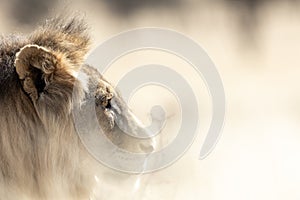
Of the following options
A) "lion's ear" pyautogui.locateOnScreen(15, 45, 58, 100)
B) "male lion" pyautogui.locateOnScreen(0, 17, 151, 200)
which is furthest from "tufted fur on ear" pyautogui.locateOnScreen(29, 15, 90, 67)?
"lion's ear" pyautogui.locateOnScreen(15, 45, 58, 100)

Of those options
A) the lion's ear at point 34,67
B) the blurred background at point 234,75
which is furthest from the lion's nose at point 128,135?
the blurred background at point 234,75

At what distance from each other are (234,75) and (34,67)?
5.17 metres

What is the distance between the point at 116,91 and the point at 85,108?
179 millimetres

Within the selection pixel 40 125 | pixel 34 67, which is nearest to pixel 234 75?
pixel 40 125

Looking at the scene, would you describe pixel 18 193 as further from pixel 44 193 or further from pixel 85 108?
pixel 85 108

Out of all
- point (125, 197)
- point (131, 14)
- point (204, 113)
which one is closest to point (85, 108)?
point (125, 197)

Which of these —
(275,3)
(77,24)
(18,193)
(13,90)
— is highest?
(275,3)

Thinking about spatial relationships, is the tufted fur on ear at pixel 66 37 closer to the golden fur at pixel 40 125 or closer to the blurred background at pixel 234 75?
the golden fur at pixel 40 125

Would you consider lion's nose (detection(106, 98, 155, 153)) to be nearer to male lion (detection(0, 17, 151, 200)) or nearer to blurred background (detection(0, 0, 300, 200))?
male lion (detection(0, 17, 151, 200))

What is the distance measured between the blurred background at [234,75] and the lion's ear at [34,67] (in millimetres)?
923

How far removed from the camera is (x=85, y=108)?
8.91ft

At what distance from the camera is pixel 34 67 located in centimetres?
263

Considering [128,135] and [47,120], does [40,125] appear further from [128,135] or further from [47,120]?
[128,135]

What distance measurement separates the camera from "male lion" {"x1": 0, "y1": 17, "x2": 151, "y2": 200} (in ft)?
8.81
